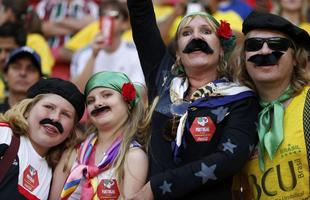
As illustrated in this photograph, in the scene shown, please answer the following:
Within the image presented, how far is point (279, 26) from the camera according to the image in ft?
13.2

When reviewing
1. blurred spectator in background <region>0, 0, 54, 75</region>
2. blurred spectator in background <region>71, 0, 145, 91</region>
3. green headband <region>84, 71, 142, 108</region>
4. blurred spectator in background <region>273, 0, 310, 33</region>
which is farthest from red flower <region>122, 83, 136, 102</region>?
blurred spectator in background <region>273, 0, 310, 33</region>

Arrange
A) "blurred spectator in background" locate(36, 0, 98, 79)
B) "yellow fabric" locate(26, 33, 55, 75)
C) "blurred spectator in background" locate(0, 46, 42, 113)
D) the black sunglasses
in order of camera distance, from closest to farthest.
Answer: the black sunglasses
"blurred spectator in background" locate(0, 46, 42, 113)
"yellow fabric" locate(26, 33, 55, 75)
"blurred spectator in background" locate(36, 0, 98, 79)

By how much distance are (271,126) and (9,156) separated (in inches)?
64.7

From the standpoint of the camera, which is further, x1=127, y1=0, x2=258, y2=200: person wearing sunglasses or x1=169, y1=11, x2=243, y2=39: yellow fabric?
x1=169, y1=11, x2=243, y2=39: yellow fabric

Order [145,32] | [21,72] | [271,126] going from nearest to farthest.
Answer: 1. [271,126]
2. [145,32]
3. [21,72]

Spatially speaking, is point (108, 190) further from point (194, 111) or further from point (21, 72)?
point (21, 72)

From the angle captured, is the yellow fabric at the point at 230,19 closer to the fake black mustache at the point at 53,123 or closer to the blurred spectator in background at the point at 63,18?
the blurred spectator in background at the point at 63,18

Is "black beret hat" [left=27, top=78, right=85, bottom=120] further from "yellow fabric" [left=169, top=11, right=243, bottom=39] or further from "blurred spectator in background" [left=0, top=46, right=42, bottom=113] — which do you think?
"yellow fabric" [left=169, top=11, right=243, bottom=39]

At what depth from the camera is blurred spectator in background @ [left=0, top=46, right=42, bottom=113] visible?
5891mm

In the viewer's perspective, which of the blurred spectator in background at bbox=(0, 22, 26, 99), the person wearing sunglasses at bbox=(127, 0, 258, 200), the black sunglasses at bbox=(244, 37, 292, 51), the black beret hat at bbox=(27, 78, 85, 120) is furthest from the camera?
the blurred spectator in background at bbox=(0, 22, 26, 99)

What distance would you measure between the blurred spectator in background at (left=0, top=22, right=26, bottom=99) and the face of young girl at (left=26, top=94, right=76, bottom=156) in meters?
1.97

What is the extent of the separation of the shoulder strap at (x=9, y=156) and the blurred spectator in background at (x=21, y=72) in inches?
59.8

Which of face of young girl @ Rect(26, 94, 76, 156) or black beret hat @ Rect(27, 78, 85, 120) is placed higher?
black beret hat @ Rect(27, 78, 85, 120)

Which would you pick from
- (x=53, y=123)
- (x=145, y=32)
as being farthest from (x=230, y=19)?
(x=53, y=123)
